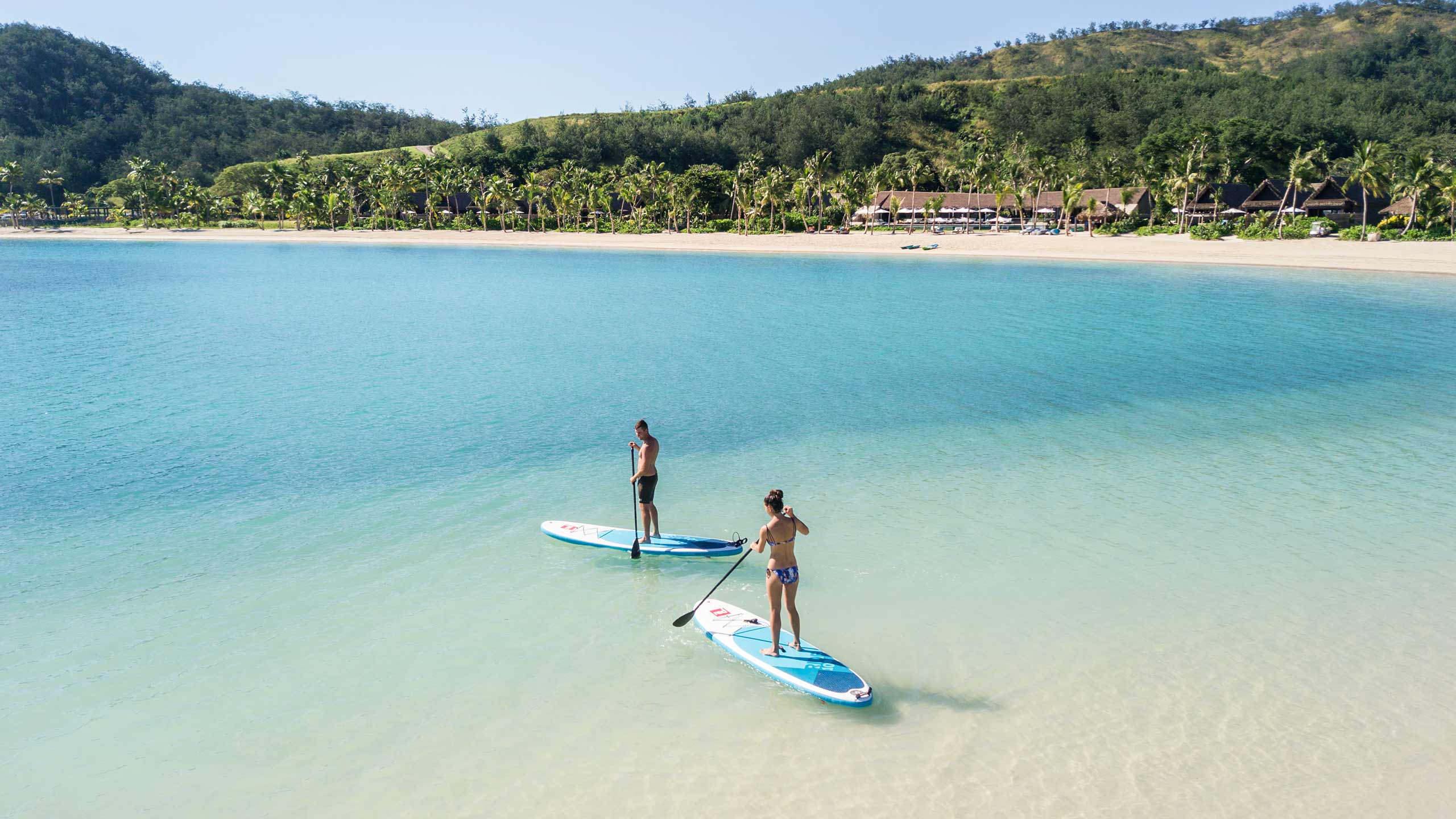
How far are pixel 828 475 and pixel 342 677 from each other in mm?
9791

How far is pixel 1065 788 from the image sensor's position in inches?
319

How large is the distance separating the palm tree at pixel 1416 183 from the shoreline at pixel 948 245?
494 cm

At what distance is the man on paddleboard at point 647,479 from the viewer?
12.9 m

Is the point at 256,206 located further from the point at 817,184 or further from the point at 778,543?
the point at 778,543

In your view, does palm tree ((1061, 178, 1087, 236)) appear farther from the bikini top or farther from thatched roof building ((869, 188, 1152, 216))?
the bikini top

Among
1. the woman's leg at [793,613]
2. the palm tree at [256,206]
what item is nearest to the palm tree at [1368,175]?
the woman's leg at [793,613]

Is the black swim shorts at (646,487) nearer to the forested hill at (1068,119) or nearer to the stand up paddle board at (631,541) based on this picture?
the stand up paddle board at (631,541)

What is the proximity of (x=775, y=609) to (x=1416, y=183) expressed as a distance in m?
79.4

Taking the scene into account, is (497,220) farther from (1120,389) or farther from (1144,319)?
(1120,389)

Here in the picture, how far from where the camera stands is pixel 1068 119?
15075 centimetres

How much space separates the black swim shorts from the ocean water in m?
1.02

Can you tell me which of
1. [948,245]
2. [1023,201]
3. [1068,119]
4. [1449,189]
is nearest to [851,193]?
[948,245]

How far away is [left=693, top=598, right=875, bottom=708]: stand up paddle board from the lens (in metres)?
9.21

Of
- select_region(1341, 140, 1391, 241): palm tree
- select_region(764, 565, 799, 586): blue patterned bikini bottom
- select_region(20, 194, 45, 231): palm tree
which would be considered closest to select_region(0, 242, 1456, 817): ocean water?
select_region(764, 565, 799, 586): blue patterned bikini bottom
